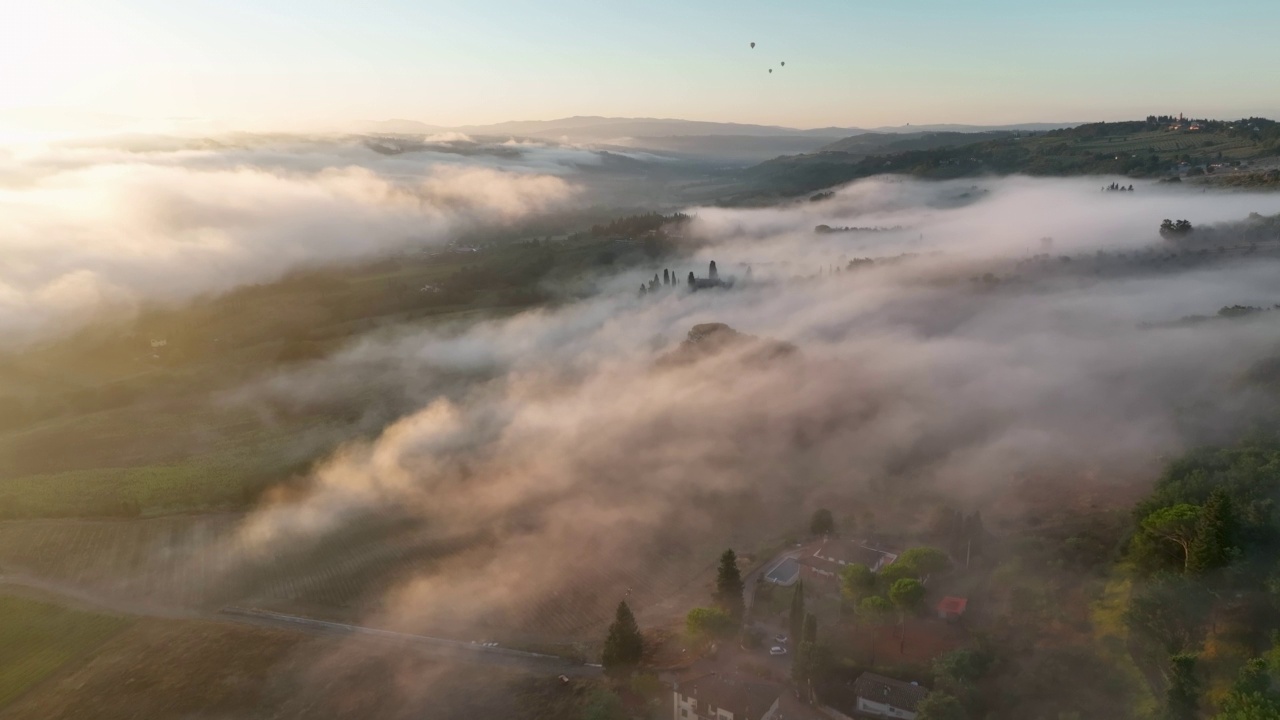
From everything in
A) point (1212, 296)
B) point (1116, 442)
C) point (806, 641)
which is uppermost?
point (1212, 296)

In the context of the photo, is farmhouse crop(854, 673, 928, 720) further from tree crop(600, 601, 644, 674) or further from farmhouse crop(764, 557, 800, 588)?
tree crop(600, 601, 644, 674)

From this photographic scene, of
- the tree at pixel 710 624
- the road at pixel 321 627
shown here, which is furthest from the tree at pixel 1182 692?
the road at pixel 321 627

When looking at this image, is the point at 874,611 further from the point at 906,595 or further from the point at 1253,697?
the point at 1253,697

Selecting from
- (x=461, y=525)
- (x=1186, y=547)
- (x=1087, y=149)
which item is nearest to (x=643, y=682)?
(x=461, y=525)

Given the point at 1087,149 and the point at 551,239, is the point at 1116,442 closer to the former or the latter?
the point at 551,239

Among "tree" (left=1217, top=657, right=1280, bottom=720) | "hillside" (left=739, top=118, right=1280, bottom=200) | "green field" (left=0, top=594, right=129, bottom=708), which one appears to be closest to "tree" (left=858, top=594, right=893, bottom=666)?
"tree" (left=1217, top=657, right=1280, bottom=720)

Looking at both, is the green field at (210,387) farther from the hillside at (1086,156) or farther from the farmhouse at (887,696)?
the hillside at (1086,156)

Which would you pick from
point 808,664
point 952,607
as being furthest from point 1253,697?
point 808,664
